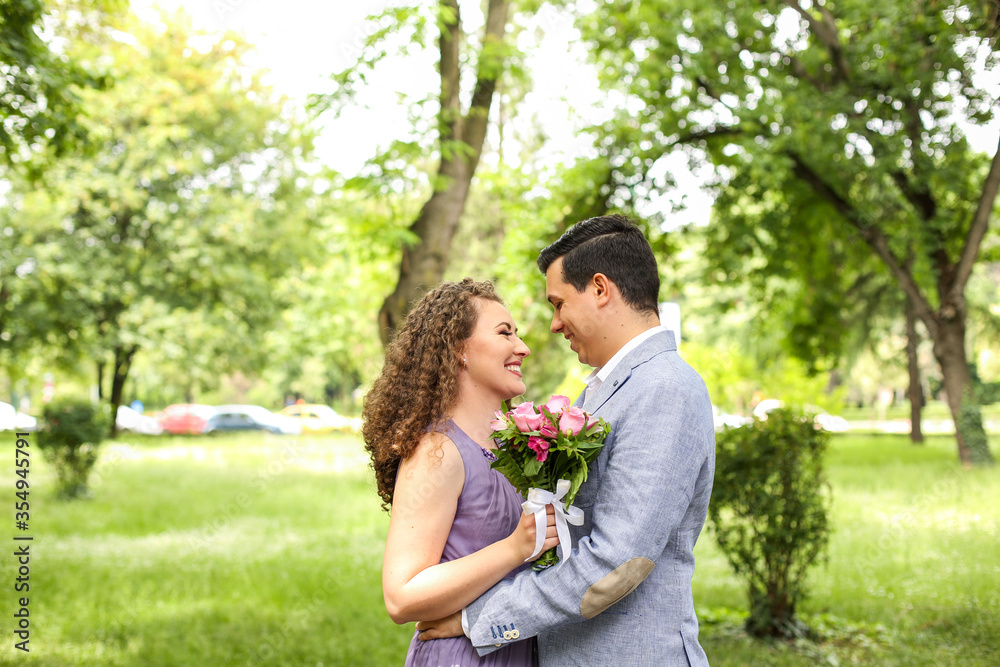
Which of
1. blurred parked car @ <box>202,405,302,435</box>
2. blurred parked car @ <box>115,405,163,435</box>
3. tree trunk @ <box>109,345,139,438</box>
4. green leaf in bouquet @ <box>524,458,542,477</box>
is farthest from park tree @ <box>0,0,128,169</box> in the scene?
blurred parked car @ <box>115,405,163,435</box>

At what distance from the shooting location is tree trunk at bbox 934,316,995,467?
13172 millimetres

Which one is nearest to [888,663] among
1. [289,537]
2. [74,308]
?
[289,537]

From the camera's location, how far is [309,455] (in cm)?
2555

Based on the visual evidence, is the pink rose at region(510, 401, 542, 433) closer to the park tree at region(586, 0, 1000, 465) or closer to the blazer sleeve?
the blazer sleeve

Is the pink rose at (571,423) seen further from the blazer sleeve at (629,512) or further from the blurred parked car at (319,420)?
the blurred parked car at (319,420)

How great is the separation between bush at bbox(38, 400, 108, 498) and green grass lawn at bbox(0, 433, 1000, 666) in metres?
0.47

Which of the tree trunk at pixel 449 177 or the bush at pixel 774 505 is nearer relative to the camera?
the bush at pixel 774 505

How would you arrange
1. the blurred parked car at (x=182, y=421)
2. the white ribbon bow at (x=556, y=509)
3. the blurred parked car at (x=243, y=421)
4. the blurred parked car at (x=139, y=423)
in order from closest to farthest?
the white ribbon bow at (x=556, y=509)
the blurred parked car at (x=139, y=423)
the blurred parked car at (x=182, y=421)
the blurred parked car at (x=243, y=421)

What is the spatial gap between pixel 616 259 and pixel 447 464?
2.93 ft

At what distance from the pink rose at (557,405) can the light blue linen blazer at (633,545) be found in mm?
160

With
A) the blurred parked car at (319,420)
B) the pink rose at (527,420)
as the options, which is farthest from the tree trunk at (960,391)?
the blurred parked car at (319,420)

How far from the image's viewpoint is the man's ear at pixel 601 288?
2.37 metres

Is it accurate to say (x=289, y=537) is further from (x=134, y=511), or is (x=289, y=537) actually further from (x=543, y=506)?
(x=543, y=506)

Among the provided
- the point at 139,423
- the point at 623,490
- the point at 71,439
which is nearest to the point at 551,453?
the point at 623,490
